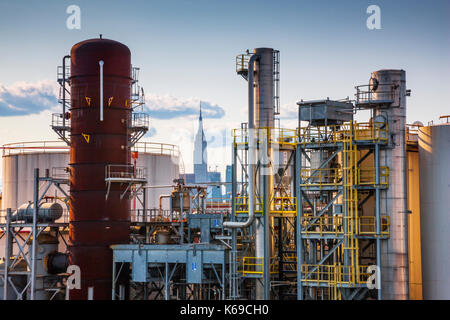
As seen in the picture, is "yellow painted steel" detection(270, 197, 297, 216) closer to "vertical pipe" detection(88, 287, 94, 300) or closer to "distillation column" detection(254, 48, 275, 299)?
"distillation column" detection(254, 48, 275, 299)

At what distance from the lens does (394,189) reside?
123ft

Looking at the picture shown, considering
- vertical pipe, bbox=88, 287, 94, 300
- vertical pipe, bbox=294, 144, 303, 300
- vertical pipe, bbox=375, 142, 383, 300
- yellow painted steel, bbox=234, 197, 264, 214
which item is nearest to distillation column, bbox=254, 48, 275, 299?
yellow painted steel, bbox=234, 197, 264, 214

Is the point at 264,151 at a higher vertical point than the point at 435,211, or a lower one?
higher

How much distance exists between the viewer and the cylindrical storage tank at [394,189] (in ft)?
122

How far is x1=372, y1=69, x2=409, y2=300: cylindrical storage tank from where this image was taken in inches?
1462

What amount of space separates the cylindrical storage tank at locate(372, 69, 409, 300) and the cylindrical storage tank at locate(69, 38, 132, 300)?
52.1 feet

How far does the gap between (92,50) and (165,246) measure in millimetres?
12914

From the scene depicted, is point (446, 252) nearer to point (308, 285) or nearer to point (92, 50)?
point (308, 285)

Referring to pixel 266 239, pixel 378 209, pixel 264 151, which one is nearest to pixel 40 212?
pixel 266 239

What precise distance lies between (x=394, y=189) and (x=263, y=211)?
7.20 m

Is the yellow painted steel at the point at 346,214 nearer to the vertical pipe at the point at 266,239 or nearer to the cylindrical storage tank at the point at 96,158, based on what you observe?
the vertical pipe at the point at 266,239

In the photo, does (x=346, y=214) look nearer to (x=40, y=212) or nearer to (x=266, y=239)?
(x=266, y=239)

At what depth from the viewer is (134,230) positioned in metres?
48.0

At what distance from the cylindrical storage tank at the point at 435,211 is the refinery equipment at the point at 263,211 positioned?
0.06 metres
